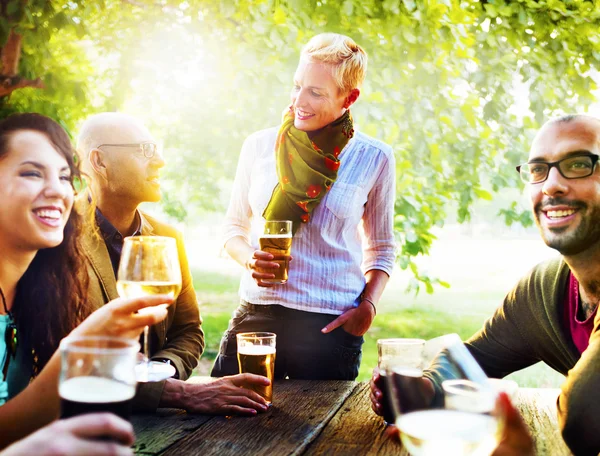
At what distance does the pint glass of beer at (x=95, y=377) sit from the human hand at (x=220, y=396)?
756mm

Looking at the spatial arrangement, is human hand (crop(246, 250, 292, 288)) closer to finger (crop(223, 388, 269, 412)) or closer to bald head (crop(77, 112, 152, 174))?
finger (crop(223, 388, 269, 412))

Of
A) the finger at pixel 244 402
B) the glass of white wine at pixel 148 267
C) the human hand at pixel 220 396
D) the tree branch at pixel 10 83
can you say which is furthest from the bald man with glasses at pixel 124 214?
the tree branch at pixel 10 83

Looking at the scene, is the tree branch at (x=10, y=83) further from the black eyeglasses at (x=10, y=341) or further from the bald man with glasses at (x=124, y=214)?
the black eyeglasses at (x=10, y=341)

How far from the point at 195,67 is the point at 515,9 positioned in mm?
3251

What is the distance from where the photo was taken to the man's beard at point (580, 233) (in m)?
2.04

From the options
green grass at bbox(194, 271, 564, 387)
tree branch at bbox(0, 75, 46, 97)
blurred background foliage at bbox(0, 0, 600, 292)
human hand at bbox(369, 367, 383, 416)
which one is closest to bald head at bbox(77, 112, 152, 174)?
human hand at bbox(369, 367, 383, 416)

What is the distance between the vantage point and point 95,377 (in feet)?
3.30

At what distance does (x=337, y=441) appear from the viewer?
158 cm

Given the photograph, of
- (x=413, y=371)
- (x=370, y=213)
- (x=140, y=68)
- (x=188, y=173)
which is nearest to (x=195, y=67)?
(x=140, y=68)

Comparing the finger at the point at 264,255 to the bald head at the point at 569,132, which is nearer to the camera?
the bald head at the point at 569,132

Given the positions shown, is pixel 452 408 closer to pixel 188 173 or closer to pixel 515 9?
pixel 515 9

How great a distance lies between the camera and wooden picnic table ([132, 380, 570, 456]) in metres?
1.52

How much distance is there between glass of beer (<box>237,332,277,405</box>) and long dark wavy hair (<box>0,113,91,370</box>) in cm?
52

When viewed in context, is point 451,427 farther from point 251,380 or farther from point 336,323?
point 336,323
